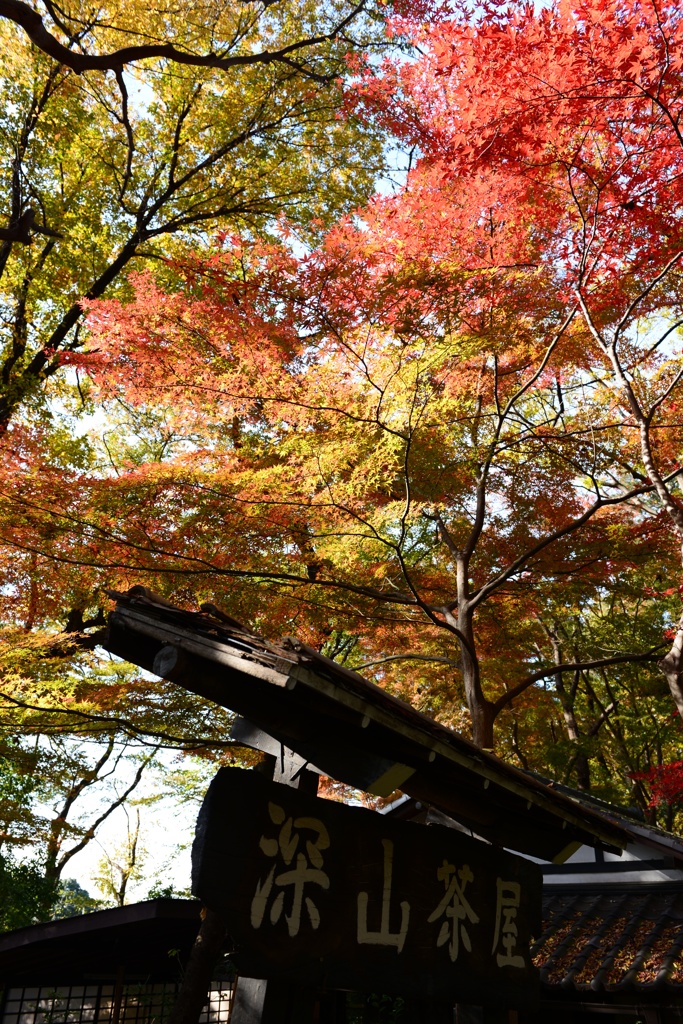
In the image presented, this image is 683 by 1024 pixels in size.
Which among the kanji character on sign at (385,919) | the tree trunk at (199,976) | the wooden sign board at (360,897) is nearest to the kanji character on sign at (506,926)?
the wooden sign board at (360,897)

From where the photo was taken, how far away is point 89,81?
13672 millimetres

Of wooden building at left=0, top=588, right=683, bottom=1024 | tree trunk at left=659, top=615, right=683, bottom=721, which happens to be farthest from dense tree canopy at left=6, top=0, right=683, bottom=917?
wooden building at left=0, top=588, right=683, bottom=1024

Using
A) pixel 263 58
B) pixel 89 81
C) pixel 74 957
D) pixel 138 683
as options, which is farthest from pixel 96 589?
pixel 89 81

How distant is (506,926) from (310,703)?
2354 mm

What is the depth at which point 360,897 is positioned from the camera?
3660mm

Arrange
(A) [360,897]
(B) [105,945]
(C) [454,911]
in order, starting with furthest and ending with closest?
(B) [105,945] < (C) [454,911] < (A) [360,897]

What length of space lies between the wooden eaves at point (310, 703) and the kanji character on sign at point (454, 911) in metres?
0.36

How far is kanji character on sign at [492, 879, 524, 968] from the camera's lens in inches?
175

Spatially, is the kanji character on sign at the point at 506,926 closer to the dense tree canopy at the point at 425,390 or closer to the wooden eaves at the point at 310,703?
the wooden eaves at the point at 310,703

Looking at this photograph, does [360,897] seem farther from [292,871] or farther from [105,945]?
[105,945]

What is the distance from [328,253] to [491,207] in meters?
2.30

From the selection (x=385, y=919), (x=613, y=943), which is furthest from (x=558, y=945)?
(x=385, y=919)

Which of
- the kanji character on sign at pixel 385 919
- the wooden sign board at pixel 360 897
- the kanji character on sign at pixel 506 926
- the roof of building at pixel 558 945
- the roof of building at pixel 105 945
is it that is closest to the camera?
the wooden sign board at pixel 360 897

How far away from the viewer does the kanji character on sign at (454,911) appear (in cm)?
409
